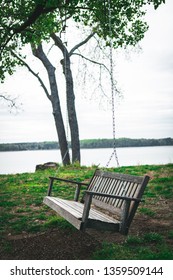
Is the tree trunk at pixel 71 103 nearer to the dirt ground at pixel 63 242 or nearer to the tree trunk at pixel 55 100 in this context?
the tree trunk at pixel 55 100

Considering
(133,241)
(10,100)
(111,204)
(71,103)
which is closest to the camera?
(133,241)

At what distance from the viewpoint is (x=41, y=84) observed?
18656 millimetres

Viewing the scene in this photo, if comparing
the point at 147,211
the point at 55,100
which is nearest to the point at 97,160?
the point at 55,100

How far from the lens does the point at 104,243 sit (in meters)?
5.16

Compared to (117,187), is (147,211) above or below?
below

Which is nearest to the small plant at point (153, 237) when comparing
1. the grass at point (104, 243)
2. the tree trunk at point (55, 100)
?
the grass at point (104, 243)

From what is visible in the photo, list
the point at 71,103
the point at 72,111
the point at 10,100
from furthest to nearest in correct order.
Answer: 1. the point at 10,100
2. the point at 72,111
3. the point at 71,103

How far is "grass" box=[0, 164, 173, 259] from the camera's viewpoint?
4891 millimetres

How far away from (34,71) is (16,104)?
1954 millimetres

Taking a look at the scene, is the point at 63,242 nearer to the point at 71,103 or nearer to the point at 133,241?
the point at 133,241

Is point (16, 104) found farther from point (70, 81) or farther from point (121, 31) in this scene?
point (121, 31)
